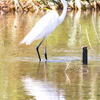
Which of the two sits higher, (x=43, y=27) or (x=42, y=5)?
(x=43, y=27)

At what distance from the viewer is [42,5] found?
3469 cm

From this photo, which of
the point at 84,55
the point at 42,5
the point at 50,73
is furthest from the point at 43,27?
the point at 42,5

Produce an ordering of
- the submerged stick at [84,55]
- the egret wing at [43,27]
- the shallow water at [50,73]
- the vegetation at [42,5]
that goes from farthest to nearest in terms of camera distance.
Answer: the vegetation at [42,5] < the egret wing at [43,27] < the submerged stick at [84,55] < the shallow water at [50,73]

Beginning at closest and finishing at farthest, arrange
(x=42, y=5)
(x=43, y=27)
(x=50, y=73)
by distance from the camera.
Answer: (x=50, y=73) < (x=43, y=27) < (x=42, y=5)

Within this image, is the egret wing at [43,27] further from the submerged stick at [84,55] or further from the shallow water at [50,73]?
the submerged stick at [84,55]

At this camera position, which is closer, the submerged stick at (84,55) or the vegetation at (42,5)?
the submerged stick at (84,55)

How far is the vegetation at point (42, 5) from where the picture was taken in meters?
33.9

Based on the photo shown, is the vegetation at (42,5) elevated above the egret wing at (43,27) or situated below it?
below

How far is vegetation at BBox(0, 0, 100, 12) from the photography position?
33.9m

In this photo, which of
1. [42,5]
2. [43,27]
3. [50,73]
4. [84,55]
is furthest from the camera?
[42,5]

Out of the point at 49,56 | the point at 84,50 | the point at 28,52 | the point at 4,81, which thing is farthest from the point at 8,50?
the point at 4,81

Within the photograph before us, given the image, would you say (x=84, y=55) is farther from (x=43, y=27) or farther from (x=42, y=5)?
(x=42, y=5)

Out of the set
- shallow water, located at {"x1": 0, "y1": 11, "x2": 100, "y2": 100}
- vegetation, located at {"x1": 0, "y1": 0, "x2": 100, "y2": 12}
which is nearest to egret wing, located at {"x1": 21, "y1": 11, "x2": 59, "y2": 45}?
shallow water, located at {"x1": 0, "y1": 11, "x2": 100, "y2": 100}

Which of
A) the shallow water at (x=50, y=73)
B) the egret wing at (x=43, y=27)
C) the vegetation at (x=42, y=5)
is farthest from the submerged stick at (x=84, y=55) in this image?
the vegetation at (x=42, y=5)
